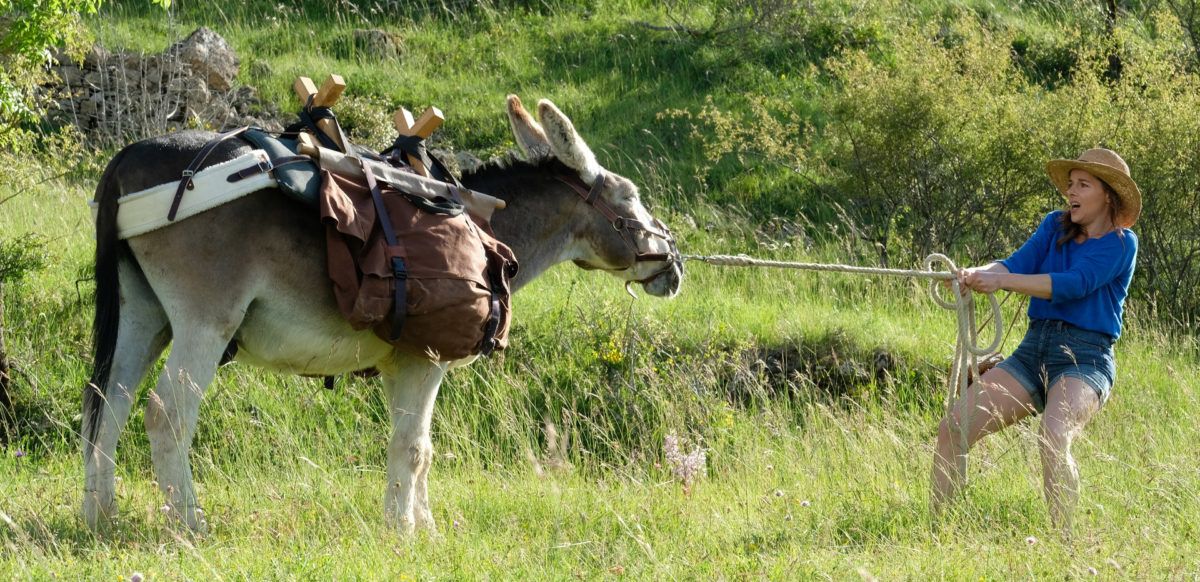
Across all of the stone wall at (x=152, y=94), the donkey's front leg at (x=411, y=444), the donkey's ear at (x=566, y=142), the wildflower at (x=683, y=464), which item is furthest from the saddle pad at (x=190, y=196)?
the stone wall at (x=152, y=94)

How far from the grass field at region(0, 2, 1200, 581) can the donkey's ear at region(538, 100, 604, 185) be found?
139cm

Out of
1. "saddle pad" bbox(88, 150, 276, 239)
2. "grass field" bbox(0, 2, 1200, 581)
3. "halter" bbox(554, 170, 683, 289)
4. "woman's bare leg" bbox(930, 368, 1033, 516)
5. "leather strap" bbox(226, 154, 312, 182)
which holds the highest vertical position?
"leather strap" bbox(226, 154, 312, 182)

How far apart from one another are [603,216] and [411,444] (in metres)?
1.63

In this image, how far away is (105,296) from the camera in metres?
4.78

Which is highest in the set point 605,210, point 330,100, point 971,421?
point 330,100

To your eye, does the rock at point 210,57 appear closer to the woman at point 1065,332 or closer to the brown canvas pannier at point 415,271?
→ the brown canvas pannier at point 415,271

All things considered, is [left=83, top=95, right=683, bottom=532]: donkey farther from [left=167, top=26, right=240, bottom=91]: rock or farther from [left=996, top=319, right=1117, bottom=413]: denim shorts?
[left=167, top=26, right=240, bottom=91]: rock

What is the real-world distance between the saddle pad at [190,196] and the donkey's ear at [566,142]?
1.51 meters

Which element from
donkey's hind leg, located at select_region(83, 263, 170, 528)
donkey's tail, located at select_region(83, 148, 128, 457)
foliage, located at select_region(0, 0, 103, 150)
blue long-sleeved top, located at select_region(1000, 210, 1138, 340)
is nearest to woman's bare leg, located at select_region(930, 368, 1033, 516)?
blue long-sleeved top, located at select_region(1000, 210, 1138, 340)

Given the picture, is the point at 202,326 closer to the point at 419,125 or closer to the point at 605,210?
the point at 419,125

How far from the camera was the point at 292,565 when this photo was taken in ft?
14.1

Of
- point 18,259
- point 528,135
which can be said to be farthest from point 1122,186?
point 18,259

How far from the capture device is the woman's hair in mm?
5000

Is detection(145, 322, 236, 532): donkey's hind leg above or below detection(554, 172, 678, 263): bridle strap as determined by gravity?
below
